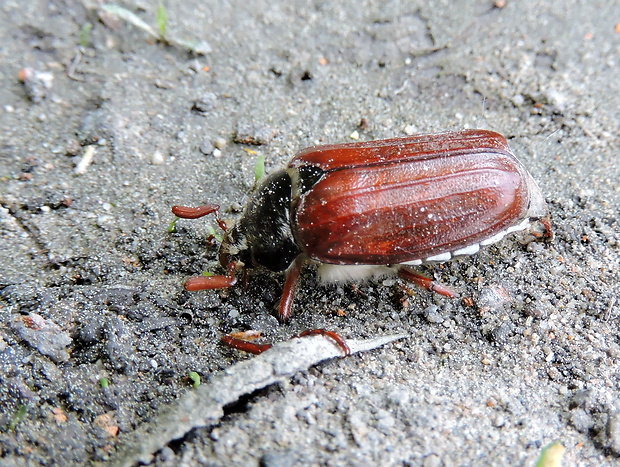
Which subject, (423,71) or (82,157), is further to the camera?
(423,71)

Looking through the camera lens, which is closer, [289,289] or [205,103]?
[289,289]

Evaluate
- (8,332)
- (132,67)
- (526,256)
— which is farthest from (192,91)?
(526,256)

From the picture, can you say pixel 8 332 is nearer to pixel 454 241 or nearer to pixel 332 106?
pixel 454 241

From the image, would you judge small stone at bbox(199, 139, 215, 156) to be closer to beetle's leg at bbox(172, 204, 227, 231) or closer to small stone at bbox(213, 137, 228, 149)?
small stone at bbox(213, 137, 228, 149)

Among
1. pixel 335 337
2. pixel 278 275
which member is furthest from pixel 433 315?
pixel 278 275

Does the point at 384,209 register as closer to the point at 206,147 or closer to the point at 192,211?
the point at 192,211

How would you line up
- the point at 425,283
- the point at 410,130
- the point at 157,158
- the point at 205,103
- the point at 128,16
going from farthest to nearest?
the point at 128,16
the point at 205,103
the point at 410,130
the point at 157,158
the point at 425,283

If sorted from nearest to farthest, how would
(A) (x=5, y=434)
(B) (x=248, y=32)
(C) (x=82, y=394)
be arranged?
1. (A) (x=5, y=434)
2. (C) (x=82, y=394)
3. (B) (x=248, y=32)
